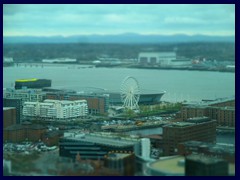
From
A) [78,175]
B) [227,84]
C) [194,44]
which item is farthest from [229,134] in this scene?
[227,84]

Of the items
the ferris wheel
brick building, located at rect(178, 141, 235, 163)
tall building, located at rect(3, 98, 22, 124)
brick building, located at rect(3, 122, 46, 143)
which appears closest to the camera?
brick building, located at rect(178, 141, 235, 163)

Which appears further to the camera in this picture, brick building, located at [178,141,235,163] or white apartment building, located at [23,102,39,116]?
white apartment building, located at [23,102,39,116]

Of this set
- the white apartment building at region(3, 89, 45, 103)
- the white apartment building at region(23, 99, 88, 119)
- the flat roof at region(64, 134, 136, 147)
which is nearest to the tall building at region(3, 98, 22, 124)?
the white apartment building at region(23, 99, 88, 119)

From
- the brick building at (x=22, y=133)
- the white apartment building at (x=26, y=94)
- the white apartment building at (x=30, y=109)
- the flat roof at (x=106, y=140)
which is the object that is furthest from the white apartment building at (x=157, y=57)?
the flat roof at (x=106, y=140)

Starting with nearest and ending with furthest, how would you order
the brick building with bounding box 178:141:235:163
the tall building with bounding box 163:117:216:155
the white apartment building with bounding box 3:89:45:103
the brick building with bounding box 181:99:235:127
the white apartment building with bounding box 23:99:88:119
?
the brick building with bounding box 178:141:235:163
the tall building with bounding box 163:117:216:155
the brick building with bounding box 181:99:235:127
the white apartment building with bounding box 23:99:88:119
the white apartment building with bounding box 3:89:45:103

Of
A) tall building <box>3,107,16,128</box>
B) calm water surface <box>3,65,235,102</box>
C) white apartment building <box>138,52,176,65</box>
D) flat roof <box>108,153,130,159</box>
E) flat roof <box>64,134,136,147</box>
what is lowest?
flat roof <box>108,153,130,159</box>

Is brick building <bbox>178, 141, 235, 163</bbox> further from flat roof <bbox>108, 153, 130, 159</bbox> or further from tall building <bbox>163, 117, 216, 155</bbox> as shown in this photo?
flat roof <bbox>108, 153, 130, 159</bbox>

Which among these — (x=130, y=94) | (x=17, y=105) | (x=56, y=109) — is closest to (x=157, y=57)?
(x=130, y=94)

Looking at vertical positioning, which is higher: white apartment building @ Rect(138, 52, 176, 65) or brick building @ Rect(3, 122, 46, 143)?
white apartment building @ Rect(138, 52, 176, 65)
